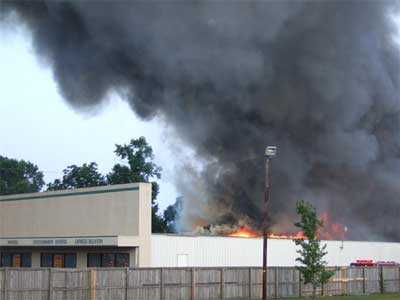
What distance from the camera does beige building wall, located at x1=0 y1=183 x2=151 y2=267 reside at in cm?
3958

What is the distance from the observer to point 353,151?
2825 inches

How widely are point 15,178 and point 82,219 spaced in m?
76.7

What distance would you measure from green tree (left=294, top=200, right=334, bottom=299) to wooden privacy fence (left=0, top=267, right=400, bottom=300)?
2.24 metres

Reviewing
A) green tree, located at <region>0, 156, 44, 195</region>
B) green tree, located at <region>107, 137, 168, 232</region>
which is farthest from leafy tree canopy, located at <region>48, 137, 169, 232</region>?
green tree, located at <region>0, 156, 44, 195</region>

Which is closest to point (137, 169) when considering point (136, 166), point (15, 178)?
point (136, 166)

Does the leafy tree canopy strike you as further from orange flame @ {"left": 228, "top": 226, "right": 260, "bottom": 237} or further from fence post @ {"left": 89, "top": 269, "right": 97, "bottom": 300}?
fence post @ {"left": 89, "top": 269, "right": 97, "bottom": 300}

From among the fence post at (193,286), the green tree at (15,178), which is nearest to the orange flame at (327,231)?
the fence post at (193,286)

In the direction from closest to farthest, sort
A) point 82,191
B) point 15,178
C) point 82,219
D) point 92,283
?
1. point 92,283
2. point 82,219
3. point 82,191
4. point 15,178

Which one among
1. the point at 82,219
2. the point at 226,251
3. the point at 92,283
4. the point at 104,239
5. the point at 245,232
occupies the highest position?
the point at 82,219

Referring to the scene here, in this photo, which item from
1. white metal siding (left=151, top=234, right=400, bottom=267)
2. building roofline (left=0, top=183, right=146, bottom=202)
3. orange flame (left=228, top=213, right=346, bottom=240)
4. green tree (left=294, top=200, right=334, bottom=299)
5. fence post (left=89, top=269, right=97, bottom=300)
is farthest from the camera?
orange flame (left=228, top=213, right=346, bottom=240)

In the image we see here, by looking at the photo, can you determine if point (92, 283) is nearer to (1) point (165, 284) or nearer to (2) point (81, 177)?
(1) point (165, 284)

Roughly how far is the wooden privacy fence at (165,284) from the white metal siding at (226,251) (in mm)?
4234

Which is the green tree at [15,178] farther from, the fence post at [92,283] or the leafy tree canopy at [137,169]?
the fence post at [92,283]

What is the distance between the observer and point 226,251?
4353 centimetres
